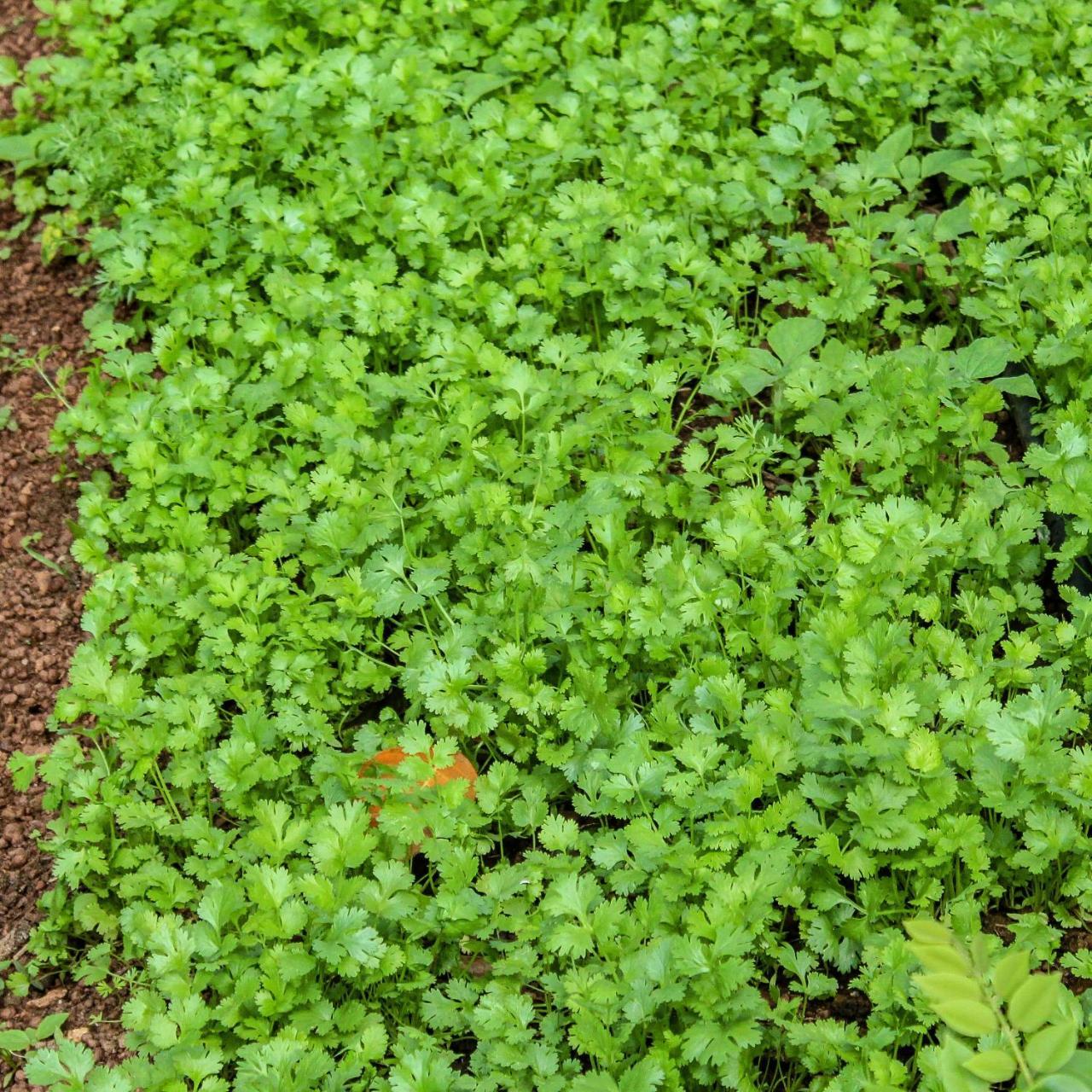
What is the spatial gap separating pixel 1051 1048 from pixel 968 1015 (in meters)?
0.14

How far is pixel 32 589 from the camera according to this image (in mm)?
3969

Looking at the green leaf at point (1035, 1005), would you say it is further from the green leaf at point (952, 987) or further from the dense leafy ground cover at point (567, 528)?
the dense leafy ground cover at point (567, 528)

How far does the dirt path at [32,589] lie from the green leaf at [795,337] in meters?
2.17

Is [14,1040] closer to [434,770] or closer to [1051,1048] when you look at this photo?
[434,770]

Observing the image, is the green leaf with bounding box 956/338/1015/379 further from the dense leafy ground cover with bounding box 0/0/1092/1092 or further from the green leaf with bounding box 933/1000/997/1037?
the green leaf with bounding box 933/1000/997/1037

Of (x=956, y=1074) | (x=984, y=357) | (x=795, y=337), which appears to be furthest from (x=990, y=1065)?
(x=795, y=337)

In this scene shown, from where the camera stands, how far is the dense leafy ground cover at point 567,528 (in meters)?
2.82

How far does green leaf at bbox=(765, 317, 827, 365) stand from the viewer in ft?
12.9

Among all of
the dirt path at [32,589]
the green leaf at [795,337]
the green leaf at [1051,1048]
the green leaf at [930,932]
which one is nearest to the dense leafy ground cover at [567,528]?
the green leaf at [795,337]

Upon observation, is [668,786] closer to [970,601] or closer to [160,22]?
[970,601]

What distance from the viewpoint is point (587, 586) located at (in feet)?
11.3

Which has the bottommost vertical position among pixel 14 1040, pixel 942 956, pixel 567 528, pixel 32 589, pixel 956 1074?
pixel 14 1040

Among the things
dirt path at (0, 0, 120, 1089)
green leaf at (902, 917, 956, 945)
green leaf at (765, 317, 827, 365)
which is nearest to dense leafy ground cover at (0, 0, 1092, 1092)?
green leaf at (765, 317, 827, 365)

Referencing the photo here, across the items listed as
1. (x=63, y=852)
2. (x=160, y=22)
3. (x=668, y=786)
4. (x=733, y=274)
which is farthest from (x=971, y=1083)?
(x=160, y=22)
